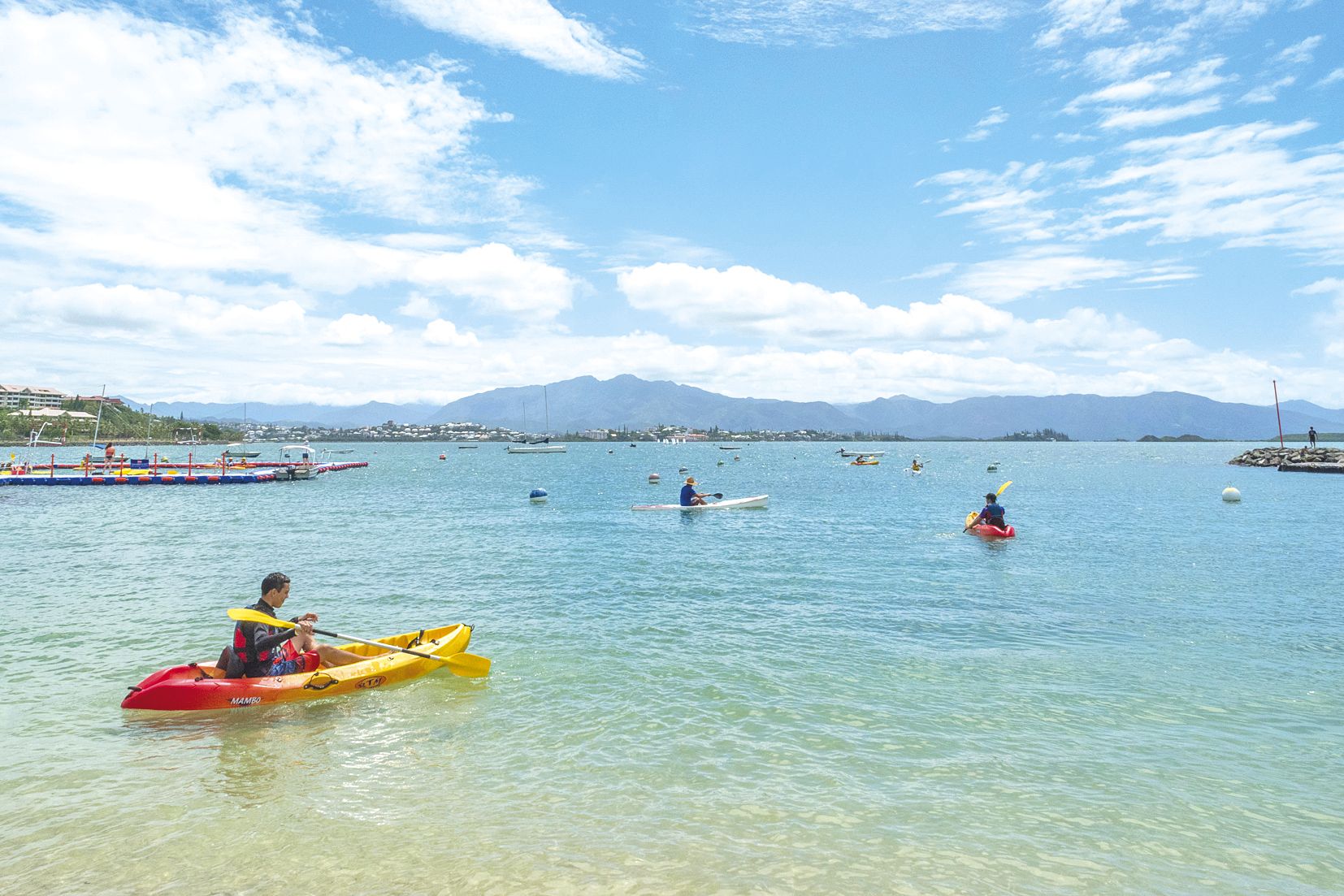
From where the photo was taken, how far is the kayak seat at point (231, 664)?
13.4 metres

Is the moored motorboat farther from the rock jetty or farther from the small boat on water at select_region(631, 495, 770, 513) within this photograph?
the rock jetty

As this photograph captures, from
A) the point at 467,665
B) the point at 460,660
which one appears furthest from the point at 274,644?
the point at 467,665

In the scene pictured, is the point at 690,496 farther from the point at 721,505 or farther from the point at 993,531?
the point at 993,531

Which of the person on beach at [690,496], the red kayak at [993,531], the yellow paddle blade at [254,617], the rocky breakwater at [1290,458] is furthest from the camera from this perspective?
the rocky breakwater at [1290,458]

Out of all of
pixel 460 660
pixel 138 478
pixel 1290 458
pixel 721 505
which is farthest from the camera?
pixel 1290 458

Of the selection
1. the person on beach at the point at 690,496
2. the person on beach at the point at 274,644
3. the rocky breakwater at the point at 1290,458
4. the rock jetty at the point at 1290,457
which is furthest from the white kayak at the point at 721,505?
the rock jetty at the point at 1290,457

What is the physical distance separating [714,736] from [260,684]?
7987 millimetres

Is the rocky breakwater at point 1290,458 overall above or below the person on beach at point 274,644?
above

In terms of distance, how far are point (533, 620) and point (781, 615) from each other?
22.3 ft

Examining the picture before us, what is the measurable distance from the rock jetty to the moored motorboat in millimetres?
111816

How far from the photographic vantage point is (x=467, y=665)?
1520 cm

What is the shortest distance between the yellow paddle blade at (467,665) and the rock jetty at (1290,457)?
110 meters

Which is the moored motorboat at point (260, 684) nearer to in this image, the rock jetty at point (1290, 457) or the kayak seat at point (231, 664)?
the kayak seat at point (231, 664)

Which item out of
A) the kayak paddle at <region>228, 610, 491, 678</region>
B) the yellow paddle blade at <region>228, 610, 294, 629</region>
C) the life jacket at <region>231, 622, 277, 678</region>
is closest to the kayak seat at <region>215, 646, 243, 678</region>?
the life jacket at <region>231, 622, 277, 678</region>
